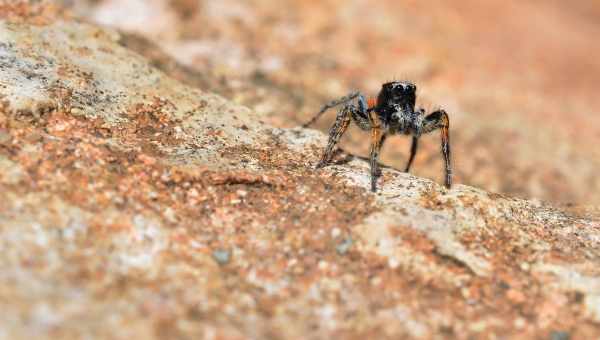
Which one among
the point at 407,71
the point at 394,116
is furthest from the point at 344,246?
the point at 407,71

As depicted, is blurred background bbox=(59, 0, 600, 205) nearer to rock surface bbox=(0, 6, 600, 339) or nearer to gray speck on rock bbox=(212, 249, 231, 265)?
rock surface bbox=(0, 6, 600, 339)

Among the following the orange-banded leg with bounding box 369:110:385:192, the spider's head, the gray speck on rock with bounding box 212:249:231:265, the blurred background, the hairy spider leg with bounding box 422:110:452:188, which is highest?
the blurred background

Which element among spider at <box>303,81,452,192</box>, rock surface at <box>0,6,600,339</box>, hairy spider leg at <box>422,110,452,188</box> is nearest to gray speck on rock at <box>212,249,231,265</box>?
rock surface at <box>0,6,600,339</box>

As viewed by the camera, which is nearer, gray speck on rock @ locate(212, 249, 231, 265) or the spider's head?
gray speck on rock @ locate(212, 249, 231, 265)

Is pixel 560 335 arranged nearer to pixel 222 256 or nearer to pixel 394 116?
pixel 222 256

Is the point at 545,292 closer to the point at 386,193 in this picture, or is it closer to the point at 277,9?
the point at 386,193
